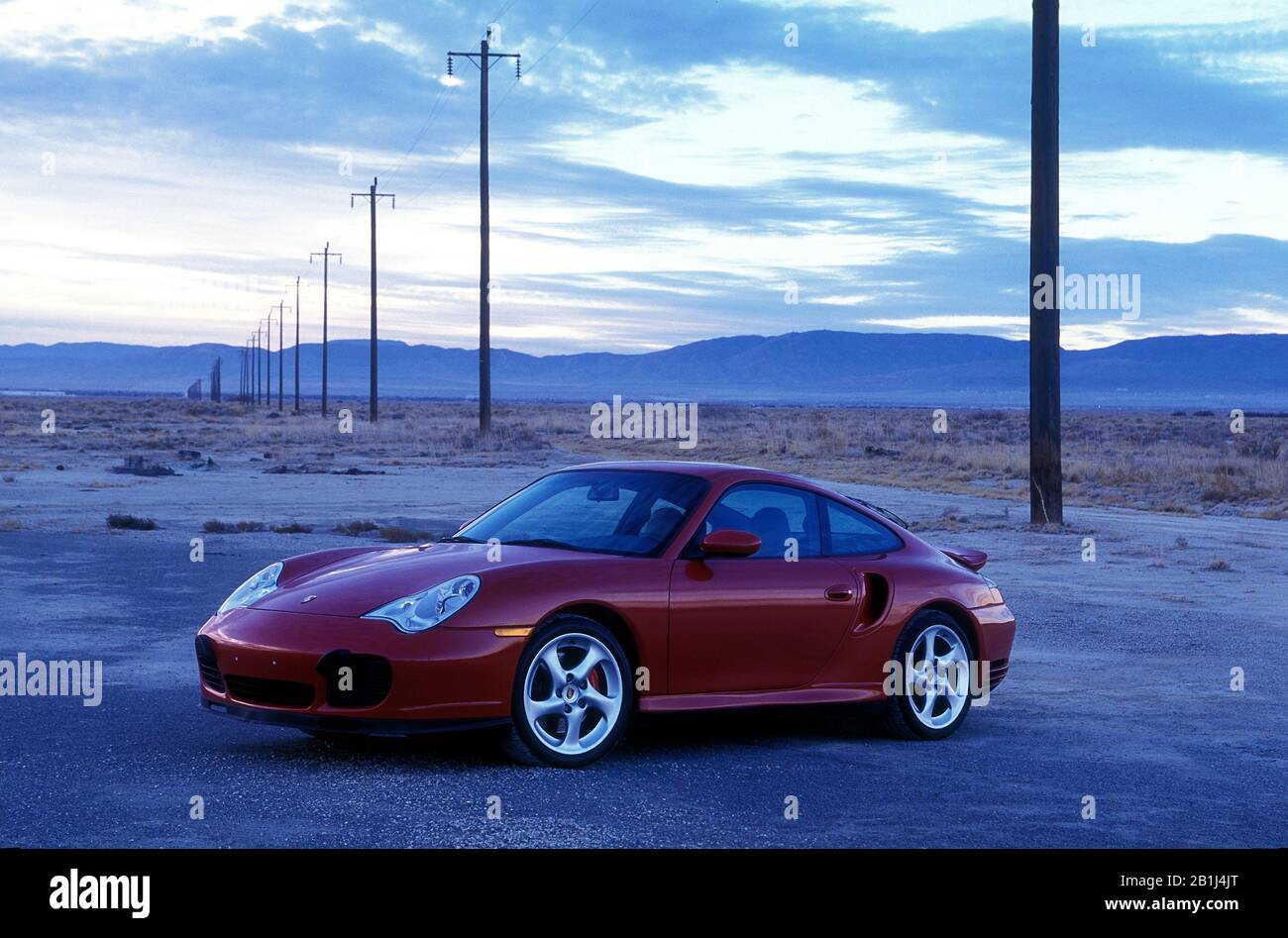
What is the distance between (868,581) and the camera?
888 centimetres

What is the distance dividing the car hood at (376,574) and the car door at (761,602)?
73 centimetres

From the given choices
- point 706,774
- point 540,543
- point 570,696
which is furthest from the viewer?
point 540,543

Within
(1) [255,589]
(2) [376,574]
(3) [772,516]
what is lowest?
(1) [255,589]

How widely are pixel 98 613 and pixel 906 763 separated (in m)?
8.07

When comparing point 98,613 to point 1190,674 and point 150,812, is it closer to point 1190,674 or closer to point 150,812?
point 150,812

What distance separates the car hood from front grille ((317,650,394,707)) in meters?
0.26

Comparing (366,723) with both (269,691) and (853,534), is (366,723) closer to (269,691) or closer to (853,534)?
(269,691)

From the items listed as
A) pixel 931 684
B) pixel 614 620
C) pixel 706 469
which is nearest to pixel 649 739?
pixel 614 620

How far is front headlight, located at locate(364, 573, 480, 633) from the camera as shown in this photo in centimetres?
741

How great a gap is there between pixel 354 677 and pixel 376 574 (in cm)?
71

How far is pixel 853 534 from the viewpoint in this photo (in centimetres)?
910

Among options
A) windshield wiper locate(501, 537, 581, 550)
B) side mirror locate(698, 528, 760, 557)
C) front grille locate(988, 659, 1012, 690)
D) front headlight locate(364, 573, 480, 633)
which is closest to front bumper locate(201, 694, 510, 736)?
front headlight locate(364, 573, 480, 633)

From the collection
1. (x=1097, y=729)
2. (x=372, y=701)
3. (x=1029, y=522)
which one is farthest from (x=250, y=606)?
→ (x=1029, y=522)

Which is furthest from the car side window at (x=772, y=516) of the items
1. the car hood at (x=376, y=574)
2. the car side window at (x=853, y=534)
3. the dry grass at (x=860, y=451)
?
the dry grass at (x=860, y=451)
